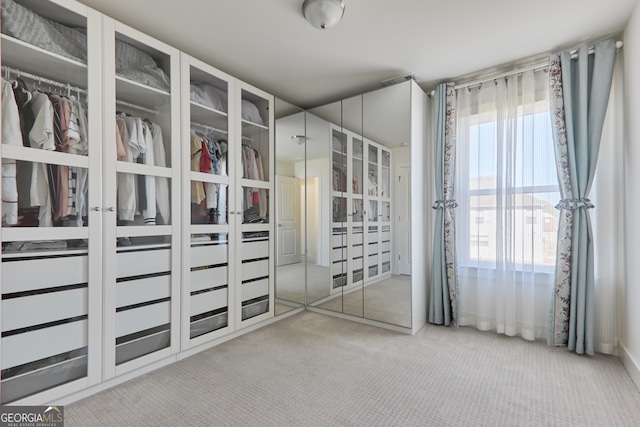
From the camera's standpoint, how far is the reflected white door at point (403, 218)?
9.72 ft

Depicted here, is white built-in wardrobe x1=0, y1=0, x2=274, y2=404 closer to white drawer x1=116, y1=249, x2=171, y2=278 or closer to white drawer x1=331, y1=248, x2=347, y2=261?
white drawer x1=116, y1=249, x2=171, y2=278

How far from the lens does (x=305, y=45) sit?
8.05ft

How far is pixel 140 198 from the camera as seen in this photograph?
85.4 inches

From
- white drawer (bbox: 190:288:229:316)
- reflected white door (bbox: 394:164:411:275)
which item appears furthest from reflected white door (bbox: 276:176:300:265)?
reflected white door (bbox: 394:164:411:275)

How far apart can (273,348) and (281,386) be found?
0.60 m

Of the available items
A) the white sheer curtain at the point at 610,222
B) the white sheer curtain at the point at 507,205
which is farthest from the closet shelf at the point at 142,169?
the white sheer curtain at the point at 610,222

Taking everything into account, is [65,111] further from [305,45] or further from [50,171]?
[305,45]

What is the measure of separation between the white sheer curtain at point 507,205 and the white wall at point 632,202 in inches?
18.4

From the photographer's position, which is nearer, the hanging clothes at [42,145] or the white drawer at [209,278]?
the hanging clothes at [42,145]

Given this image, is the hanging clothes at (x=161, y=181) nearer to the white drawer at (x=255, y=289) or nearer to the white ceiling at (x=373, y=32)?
the white ceiling at (x=373, y=32)

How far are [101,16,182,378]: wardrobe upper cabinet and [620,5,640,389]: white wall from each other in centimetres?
329

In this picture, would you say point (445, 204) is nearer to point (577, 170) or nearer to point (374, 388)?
point (577, 170)

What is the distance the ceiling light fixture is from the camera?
6.28 feet

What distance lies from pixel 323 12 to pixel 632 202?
8.25 feet
